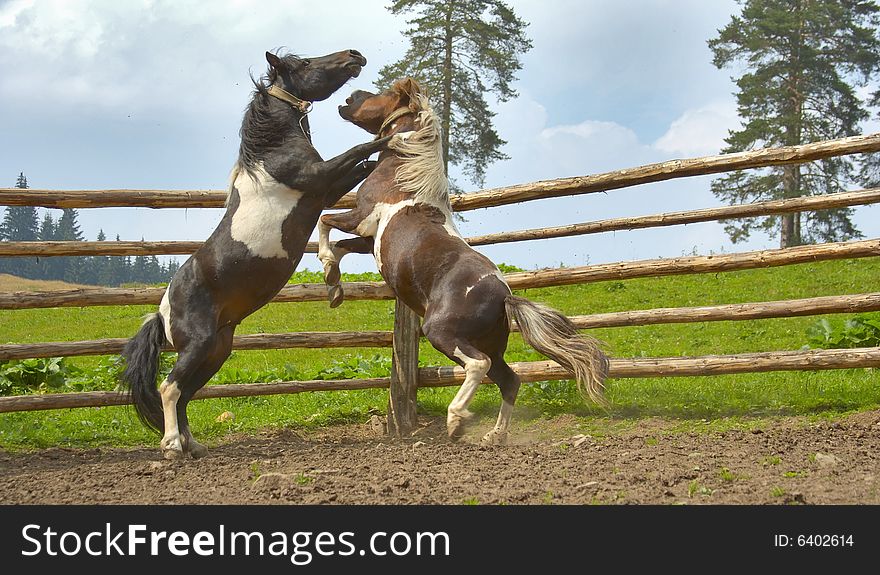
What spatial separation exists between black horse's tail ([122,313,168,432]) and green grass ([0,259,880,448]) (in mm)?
931

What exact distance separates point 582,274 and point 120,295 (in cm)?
333

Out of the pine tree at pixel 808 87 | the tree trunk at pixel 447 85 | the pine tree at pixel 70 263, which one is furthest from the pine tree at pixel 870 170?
the pine tree at pixel 70 263

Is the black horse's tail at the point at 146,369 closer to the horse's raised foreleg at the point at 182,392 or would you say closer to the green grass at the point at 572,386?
the horse's raised foreleg at the point at 182,392

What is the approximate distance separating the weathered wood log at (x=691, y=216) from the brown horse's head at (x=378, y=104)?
55.1 inches

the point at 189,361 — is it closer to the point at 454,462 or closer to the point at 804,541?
the point at 454,462

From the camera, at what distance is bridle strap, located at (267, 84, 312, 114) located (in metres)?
4.87

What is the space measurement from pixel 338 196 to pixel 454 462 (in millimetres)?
1798

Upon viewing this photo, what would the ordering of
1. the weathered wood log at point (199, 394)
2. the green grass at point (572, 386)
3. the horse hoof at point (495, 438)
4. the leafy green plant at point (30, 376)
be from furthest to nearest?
the leafy green plant at point (30, 376)
the green grass at point (572, 386)
the weathered wood log at point (199, 394)
the horse hoof at point (495, 438)

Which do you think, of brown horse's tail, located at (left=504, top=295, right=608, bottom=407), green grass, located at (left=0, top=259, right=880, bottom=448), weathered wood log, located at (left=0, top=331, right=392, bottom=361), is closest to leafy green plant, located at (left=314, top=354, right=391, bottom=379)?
green grass, located at (left=0, top=259, right=880, bottom=448)

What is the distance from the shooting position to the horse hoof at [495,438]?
4.60 metres

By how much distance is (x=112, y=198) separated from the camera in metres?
5.70

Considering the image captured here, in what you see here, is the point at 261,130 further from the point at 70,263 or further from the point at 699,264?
the point at 70,263

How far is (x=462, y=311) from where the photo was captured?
4402 mm

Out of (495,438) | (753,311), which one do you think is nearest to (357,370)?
(495,438)
